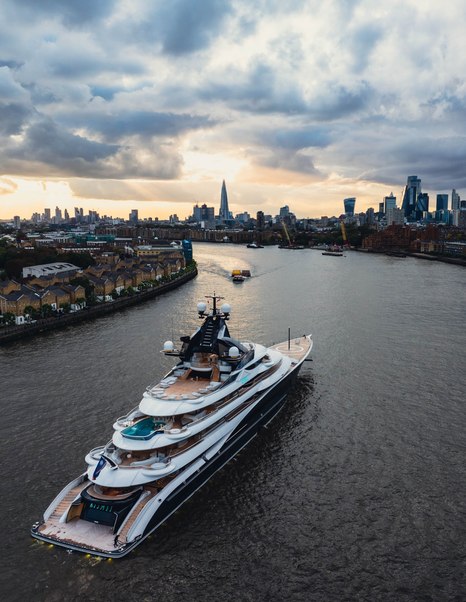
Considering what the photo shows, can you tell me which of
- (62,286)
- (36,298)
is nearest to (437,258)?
(62,286)

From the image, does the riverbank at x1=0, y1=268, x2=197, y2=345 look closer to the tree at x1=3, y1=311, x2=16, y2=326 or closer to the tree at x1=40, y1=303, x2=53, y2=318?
the tree at x1=40, y1=303, x2=53, y2=318

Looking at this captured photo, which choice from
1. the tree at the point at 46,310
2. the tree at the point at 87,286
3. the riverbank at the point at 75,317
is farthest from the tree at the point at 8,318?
the tree at the point at 87,286

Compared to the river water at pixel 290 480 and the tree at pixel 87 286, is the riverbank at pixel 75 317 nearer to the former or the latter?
the tree at pixel 87 286

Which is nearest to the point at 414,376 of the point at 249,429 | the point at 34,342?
the point at 249,429

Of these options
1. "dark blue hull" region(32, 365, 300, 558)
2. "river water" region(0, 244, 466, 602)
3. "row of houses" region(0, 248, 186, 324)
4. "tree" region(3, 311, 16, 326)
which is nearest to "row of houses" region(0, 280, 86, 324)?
"row of houses" region(0, 248, 186, 324)

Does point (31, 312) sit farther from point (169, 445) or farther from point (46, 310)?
point (169, 445)
